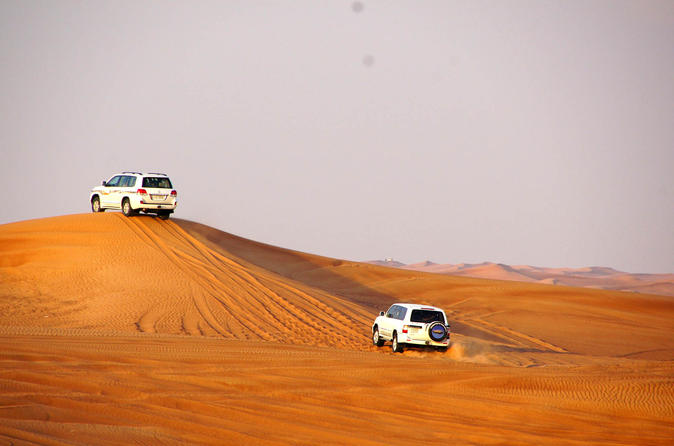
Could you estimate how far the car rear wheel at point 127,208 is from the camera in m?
35.1

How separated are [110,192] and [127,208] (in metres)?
1.45

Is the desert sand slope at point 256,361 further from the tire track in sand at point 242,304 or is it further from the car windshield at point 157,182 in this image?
the car windshield at point 157,182

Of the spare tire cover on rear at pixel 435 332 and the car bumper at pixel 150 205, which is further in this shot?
the car bumper at pixel 150 205

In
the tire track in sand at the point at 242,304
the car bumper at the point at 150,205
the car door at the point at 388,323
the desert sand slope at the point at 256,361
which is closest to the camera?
the desert sand slope at the point at 256,361

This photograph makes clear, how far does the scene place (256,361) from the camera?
15562 mm

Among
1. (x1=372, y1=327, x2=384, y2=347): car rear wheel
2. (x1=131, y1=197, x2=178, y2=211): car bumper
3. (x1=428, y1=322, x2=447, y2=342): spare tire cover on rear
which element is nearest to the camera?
(x1=428, y1=322, x2=447, y2=342): spare tire cover on rear

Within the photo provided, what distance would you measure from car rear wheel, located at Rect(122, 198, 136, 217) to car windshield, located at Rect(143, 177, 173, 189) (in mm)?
2063

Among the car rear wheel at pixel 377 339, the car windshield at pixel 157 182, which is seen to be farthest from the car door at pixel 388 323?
the car windshield at pixel 157 182

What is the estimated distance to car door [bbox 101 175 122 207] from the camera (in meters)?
35.2

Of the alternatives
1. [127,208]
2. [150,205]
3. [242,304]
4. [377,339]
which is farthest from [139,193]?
[377,339]

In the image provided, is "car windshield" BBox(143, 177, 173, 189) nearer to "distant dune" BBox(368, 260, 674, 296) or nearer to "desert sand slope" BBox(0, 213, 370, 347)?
"desert sand slope" BBox(0, 213, 370, 347)

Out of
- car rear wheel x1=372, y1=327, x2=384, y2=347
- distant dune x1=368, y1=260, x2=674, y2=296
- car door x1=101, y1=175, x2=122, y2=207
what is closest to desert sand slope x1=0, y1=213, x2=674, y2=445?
car rear wheel x1=372, y1=327, x2=384, y2=347

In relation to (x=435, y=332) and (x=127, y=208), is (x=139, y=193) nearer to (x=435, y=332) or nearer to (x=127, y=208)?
(x=127, y=208)

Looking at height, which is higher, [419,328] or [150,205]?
[150,205]
